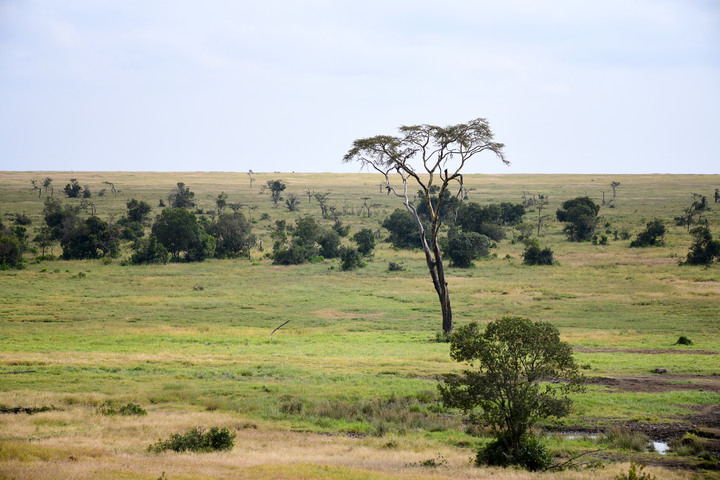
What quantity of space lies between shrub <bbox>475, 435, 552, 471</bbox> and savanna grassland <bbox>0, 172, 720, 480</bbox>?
590 millimetres

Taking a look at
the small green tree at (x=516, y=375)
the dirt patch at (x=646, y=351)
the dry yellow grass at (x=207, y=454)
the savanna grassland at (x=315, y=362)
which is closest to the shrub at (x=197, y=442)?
the dry yellow grass at (x=207, y=454)

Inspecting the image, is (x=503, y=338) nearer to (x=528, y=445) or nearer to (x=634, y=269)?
(x=528, y=445)

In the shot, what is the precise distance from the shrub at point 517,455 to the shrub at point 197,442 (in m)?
5.86

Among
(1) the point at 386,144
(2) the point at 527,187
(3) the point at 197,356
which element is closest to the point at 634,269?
(1) the point at 386,144

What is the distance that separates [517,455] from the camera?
13234mm

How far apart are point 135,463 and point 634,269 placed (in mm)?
52629

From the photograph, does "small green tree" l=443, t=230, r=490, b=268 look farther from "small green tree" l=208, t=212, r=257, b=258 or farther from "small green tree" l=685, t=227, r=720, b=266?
"small green tree" l=208, t=212, r=257, b=258

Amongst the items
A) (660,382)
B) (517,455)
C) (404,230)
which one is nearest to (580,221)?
(404,230)

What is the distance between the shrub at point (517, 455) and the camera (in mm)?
13062

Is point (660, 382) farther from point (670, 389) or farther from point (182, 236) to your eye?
point (182, 236)

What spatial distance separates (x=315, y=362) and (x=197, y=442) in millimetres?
11405

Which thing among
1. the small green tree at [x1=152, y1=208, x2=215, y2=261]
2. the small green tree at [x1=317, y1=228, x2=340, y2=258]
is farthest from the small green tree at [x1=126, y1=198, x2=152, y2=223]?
the small green tree at [x1=317, y1=228, x2=340, y2=258]

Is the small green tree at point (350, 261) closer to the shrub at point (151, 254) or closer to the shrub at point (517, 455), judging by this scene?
the shrub at point (151, 254)

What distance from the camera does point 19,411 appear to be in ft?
54.5
